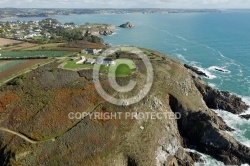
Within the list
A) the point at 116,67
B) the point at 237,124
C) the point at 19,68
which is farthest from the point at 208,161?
the point at 19,68

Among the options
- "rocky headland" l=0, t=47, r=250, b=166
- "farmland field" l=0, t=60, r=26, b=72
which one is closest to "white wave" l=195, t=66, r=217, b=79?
"rocky headland" l=0, t=47, r=250, b=166

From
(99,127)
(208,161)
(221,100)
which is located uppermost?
(99,127)

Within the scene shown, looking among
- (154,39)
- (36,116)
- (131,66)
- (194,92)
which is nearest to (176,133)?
(194,92)

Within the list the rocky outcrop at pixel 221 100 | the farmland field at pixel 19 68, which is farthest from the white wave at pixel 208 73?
the farmland field at pixel 19 68

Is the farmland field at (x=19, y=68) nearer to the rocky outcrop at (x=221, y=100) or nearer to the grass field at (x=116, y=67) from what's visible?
the grass field at (x=116, y=67)

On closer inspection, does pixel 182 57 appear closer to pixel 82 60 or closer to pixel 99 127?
pixel 82 60

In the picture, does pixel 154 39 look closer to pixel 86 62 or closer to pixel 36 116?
pixel 86 62

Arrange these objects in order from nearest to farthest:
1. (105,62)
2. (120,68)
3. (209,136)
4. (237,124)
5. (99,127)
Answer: (99,127) → (209,136) → (237,124) → (120,68) → (105,62)

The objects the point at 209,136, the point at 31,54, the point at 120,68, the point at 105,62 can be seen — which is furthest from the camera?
the point at 31,54
